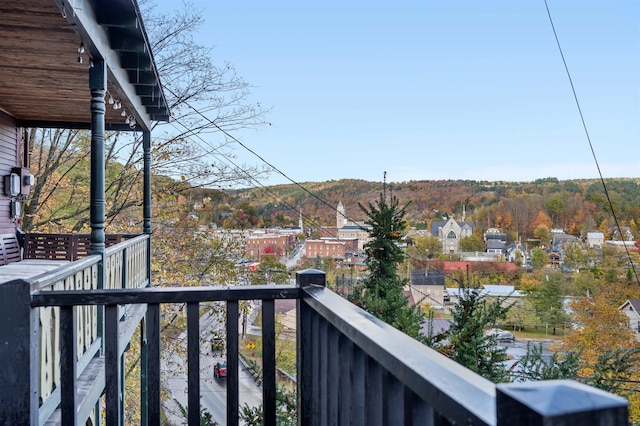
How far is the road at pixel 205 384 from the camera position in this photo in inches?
457

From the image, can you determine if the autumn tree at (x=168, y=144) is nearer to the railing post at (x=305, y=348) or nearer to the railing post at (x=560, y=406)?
the railing post at (x=305, y=348)

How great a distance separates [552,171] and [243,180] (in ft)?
117

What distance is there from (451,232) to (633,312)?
8.44 m

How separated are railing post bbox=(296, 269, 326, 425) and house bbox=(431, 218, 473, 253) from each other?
19431 millimetres

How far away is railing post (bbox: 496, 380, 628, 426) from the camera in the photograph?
2.00 feet

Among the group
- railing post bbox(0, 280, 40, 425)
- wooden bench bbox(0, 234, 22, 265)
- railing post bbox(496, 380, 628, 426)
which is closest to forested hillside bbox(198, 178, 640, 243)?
wooden bench bbox(0, 234, 22, 265)

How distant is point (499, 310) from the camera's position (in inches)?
354

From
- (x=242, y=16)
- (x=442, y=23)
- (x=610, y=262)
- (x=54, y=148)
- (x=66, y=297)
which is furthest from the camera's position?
(x=442, y=23)

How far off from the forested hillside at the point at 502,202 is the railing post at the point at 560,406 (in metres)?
17.1

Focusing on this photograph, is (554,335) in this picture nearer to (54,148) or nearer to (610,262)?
(610,262)

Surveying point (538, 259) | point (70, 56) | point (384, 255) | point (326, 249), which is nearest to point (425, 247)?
point (326, 249)

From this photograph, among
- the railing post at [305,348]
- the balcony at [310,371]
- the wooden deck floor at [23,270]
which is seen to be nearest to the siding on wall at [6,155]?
the wooden deck floor at [23,270]

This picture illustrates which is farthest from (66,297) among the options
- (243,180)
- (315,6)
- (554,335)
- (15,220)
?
(315,6)

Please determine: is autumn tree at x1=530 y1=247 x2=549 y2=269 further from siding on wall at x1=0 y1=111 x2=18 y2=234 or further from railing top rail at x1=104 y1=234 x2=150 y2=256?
siding on wall at x1=0 y1=111 x2=18 y2=234
